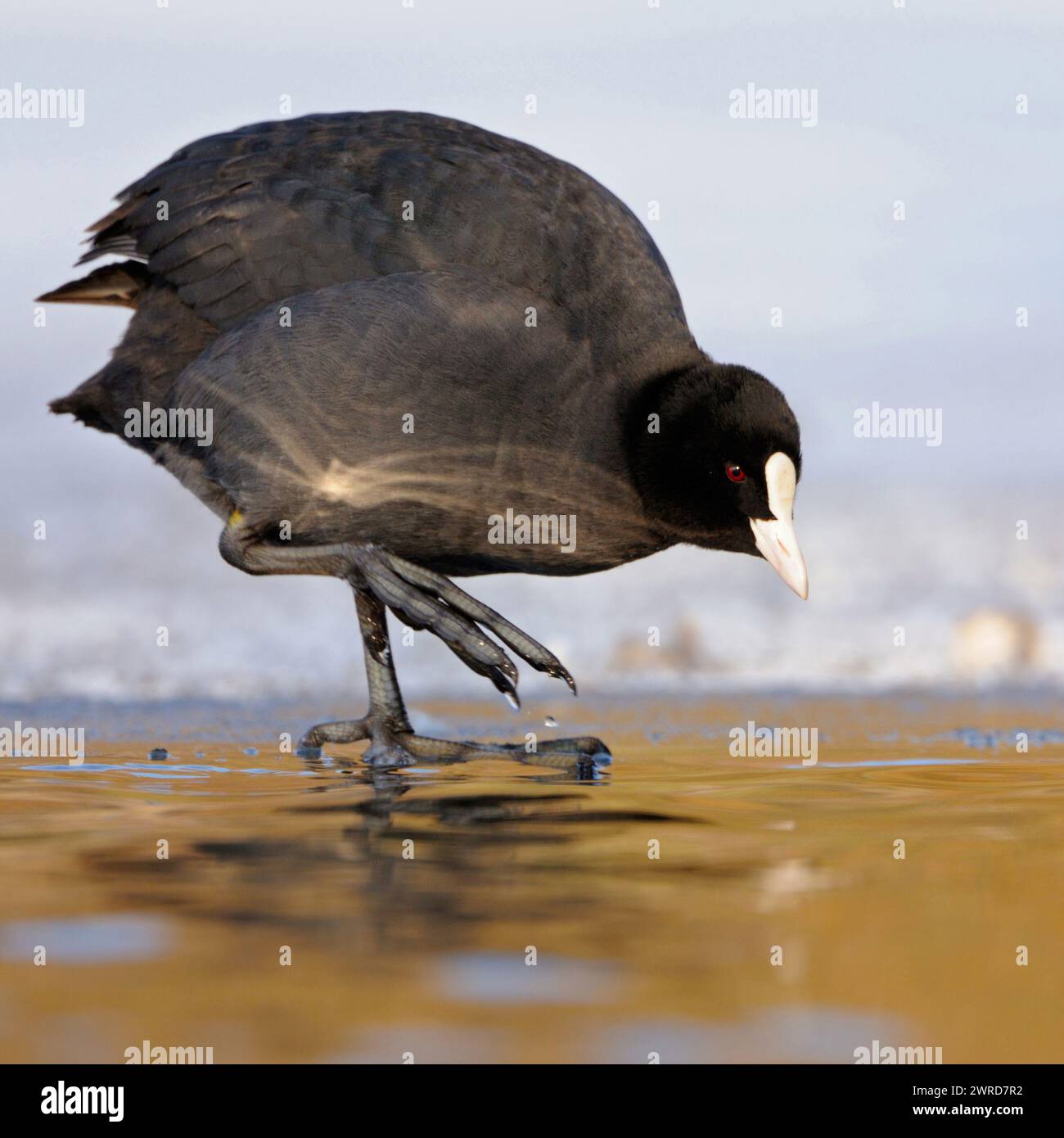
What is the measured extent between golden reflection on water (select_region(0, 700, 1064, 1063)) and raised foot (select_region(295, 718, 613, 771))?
519 mm

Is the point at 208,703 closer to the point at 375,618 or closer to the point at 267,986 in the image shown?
the point at 375,618

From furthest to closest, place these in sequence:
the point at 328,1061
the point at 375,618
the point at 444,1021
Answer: the point at 375,618
the point at 444,1021
the point at 328,1061

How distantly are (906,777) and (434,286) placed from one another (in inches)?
91.5

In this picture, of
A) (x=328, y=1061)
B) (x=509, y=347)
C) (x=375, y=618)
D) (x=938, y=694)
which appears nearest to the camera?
(x=328, y=1061)

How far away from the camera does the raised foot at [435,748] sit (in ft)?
18.2

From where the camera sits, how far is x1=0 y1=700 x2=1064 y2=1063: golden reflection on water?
7.29ft

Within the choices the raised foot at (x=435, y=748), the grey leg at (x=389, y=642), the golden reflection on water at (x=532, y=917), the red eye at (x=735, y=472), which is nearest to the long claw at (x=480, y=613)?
the grey leg at (x=389, y=642)

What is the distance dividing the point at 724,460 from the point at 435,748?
5.02 ft

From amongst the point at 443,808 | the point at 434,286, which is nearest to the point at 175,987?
the point at 443,808

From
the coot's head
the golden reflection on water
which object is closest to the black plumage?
the coot's head

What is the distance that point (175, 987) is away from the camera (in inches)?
94.0

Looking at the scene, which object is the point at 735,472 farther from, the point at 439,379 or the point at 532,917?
the point at 532,917

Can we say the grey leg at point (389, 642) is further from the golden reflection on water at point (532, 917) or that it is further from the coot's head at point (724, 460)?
the coot's head at point (724, 460)

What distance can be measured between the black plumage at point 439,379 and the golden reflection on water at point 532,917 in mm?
1041
